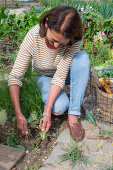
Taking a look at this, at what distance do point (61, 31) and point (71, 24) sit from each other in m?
0.11

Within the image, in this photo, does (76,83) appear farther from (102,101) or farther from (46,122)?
(46,122)

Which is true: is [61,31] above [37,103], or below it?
above

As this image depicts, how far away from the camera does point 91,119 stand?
86.0 inches

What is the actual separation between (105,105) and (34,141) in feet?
2.57

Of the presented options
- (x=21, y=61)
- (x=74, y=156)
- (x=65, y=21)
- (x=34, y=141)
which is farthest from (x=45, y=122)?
(x=65, y=21)

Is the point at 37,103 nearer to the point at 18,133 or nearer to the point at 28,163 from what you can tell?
the point at 18,133

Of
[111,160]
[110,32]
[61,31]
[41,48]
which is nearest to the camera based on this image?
[61,31]

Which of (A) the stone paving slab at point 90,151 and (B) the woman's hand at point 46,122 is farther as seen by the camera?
(B) the woman's hand at point 46,122

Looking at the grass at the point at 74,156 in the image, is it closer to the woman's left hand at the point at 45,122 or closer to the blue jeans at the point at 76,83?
the woman's left hand at the point at 45,122

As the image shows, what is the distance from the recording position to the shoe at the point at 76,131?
1.98m

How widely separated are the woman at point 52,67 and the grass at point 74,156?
7.1 inches

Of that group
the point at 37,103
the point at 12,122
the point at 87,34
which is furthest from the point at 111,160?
the point at 87,34

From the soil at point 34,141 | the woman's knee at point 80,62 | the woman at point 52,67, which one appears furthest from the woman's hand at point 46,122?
the woman's knee at point 80,62

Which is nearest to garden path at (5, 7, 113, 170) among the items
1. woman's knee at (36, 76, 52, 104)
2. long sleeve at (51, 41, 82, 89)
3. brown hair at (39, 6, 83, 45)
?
woman's knee at (36, 76, 52, 104)
